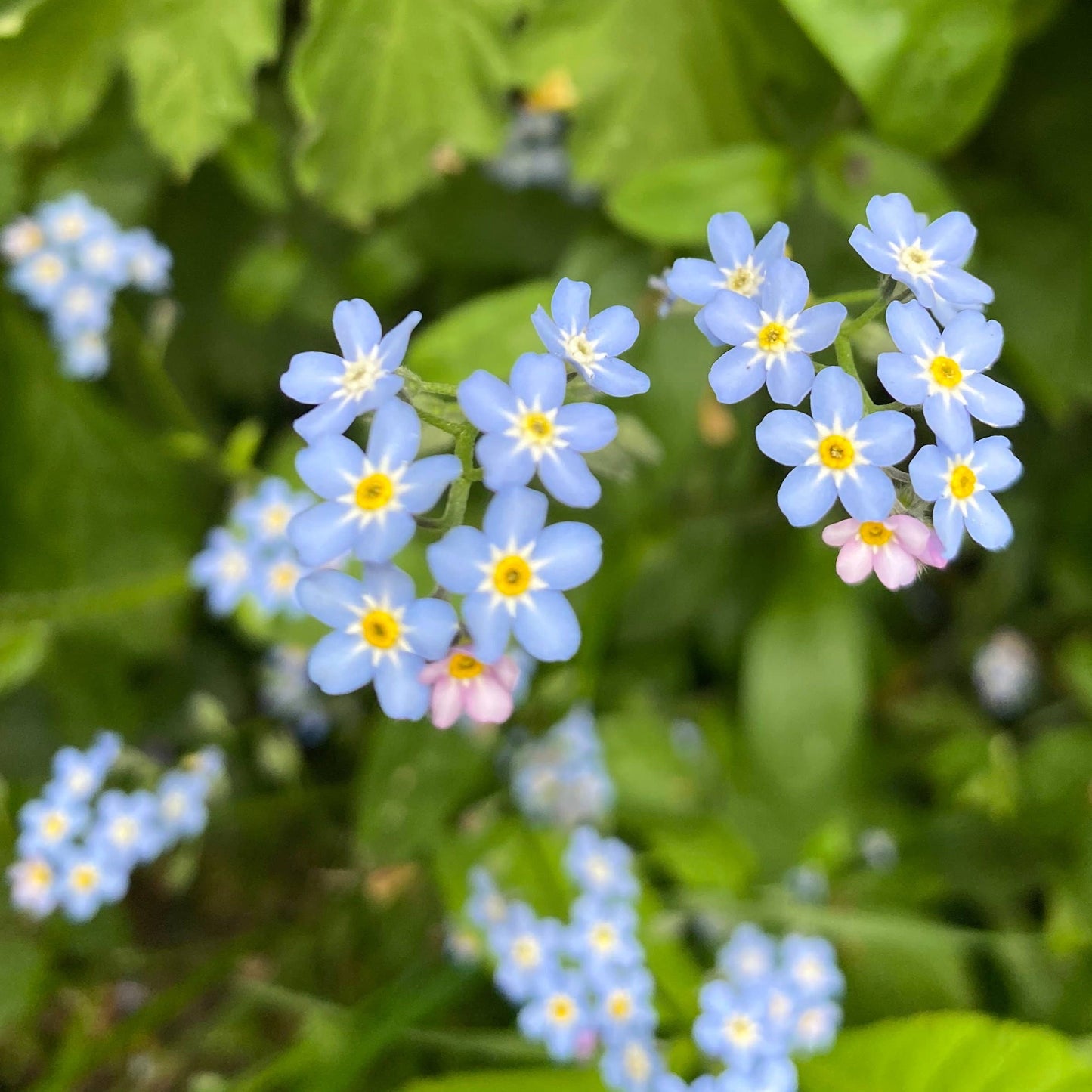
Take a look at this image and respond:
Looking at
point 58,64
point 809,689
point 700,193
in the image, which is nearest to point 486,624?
point 700,193

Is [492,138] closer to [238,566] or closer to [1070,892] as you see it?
[238,566]

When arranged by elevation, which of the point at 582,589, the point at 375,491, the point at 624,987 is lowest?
the point at 624,987

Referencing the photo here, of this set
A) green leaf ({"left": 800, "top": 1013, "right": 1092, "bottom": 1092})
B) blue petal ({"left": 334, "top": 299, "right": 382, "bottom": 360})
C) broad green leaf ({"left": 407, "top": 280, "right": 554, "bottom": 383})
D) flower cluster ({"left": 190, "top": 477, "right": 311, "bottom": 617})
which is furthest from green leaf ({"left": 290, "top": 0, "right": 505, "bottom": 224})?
green leaf ({"left": 800, "top": 1013, "right": 1092, "bottom": 1092})

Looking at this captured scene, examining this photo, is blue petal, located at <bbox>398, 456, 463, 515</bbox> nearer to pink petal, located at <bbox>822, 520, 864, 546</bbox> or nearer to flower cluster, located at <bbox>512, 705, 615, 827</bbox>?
pink petal, located at <bbox>822, 520, 864, 546</bbox>

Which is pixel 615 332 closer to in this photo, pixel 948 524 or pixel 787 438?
pixel 787 438

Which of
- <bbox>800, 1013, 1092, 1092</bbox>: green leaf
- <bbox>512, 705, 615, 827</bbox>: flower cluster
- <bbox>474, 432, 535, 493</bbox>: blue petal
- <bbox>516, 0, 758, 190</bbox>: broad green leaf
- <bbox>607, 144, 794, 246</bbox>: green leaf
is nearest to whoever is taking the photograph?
<bbox>474, 432, 535, 493</bbox>: blue petal

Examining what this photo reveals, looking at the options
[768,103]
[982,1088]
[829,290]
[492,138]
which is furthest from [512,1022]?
[768,103]

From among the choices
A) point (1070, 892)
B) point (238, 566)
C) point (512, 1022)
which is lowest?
point (512, 1022)
